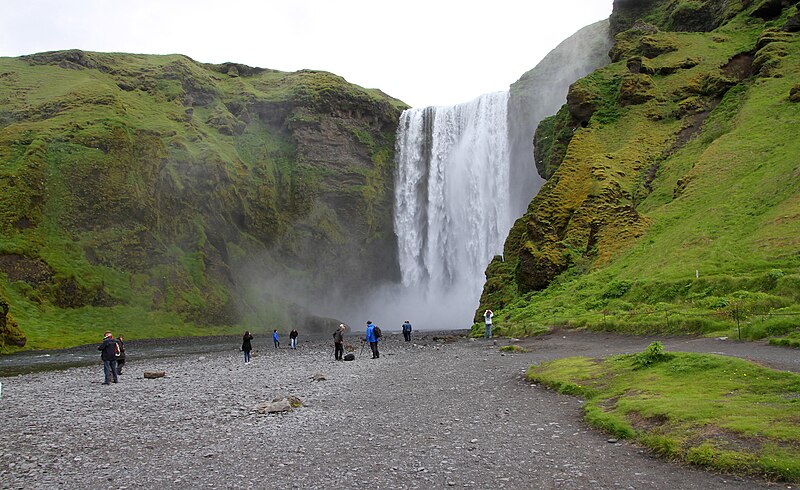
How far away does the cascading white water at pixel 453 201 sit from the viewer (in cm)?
8162

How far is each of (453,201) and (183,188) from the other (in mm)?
44264

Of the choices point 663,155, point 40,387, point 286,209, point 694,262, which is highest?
point 286,209

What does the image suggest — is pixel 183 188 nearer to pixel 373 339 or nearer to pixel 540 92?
pixel 540 92

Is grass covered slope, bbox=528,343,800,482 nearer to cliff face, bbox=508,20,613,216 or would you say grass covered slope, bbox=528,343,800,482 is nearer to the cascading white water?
the cascading white water

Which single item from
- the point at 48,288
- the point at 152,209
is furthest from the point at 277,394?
the point at 152,209

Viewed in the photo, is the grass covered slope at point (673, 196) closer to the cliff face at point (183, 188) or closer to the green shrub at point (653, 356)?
the green shrub at point (653, 356)

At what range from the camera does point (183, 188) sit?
8894 cm

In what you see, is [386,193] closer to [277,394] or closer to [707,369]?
[277,394]

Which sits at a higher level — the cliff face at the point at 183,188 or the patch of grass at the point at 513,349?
the cliff face at the point at 183,188

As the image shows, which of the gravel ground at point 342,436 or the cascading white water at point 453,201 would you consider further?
the cascading white water at point 453,201

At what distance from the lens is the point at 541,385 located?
17.7m

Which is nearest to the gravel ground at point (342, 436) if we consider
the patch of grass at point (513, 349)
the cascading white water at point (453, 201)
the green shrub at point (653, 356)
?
the green shrub at point (653, 356)

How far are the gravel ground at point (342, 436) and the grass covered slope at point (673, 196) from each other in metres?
5.34

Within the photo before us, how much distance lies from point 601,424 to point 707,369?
409 centimetres
